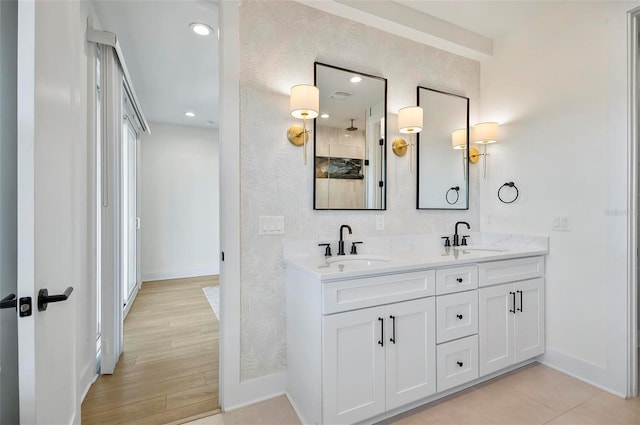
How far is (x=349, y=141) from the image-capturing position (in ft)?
7.11

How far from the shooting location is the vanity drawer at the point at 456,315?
1811mm

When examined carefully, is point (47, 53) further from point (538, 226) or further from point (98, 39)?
point (538, 226)

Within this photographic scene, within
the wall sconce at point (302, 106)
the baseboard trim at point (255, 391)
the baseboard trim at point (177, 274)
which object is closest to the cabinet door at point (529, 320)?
the baseboard trim at point (255, 391)

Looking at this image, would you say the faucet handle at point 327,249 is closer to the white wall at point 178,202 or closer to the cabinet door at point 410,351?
the cabinet door at point 410,351

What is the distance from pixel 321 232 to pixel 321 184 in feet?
1.09

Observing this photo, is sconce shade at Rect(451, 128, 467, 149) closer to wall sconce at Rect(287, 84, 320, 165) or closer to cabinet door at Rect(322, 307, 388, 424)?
wall sconce at Rect(287, 84, 320, 165)

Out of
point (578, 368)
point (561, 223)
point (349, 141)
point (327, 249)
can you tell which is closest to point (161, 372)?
point (327, 249)

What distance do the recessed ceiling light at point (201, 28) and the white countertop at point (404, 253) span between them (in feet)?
6.18

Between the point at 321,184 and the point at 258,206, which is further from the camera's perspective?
the point at 321,184

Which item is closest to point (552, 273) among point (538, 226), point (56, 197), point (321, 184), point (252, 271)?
point (538, 226)

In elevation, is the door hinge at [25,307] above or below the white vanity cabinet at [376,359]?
above

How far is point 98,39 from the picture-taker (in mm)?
2072

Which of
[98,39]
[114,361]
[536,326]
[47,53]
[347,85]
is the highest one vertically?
[98,39]

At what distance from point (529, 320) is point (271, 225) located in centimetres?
202
